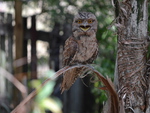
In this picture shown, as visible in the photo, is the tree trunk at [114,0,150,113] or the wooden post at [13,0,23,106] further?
the wooden post at [13,0,23,106]

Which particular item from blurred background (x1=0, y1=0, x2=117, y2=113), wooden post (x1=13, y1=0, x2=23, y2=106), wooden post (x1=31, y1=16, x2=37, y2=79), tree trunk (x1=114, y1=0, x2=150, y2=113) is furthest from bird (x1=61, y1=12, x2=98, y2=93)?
wooden post (x1=13, y1=0, x2=23, y2=106)

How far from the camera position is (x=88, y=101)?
3.81m

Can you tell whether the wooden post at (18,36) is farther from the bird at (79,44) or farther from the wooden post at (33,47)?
the bird at (79,44)

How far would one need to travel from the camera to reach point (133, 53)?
1637 millimetres

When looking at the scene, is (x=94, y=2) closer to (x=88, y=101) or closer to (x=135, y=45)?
(x=88, y=101)

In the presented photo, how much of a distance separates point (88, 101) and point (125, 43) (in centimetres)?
231

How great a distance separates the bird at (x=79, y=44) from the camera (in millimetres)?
2008

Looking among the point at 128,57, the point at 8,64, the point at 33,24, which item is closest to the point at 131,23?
the point at 128,57

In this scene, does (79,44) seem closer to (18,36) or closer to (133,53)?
(133,53)

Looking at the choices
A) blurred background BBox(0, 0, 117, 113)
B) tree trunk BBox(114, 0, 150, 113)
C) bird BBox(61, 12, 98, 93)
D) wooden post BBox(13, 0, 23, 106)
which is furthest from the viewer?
wooden post BBox(13, 0, 23, 106)

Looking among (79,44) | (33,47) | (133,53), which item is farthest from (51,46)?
(133,53)

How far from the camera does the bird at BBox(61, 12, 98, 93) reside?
2.01 metres

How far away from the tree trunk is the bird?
1.33 ft

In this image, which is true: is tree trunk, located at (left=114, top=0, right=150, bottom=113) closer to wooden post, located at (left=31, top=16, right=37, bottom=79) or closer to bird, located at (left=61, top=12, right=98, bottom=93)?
bird, located at (left=61, top=12, right=98, bottom=93)
